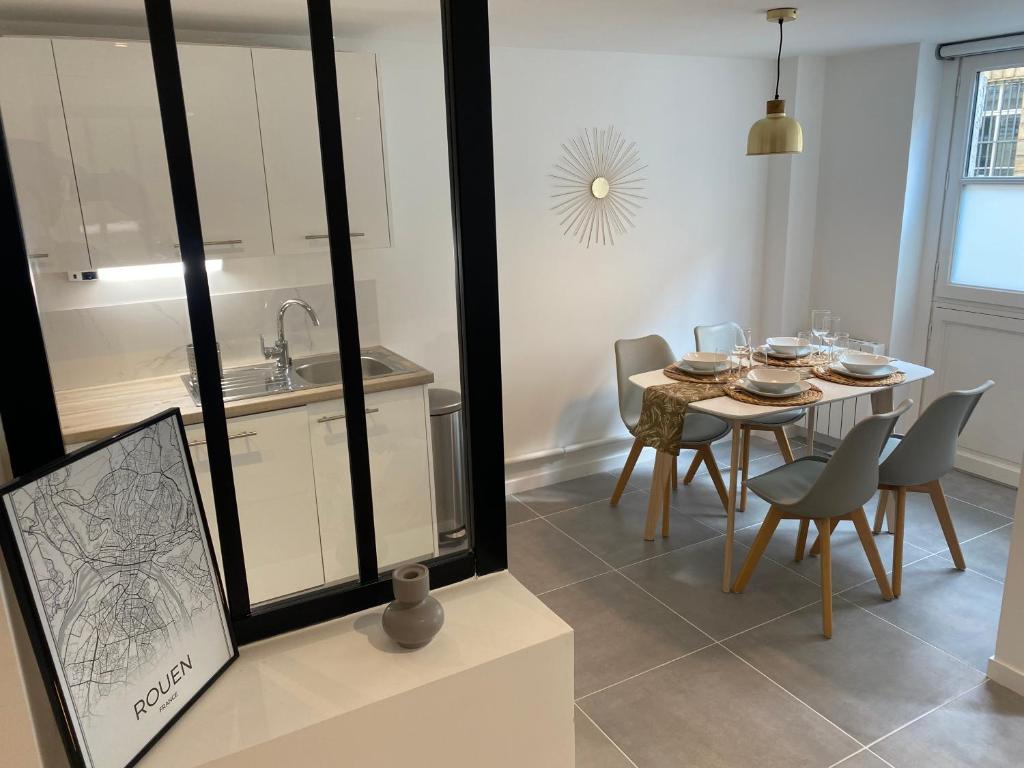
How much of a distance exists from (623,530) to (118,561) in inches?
109

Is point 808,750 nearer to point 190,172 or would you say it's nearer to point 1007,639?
point 1007,639

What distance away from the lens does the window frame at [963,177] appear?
3814 millimetres

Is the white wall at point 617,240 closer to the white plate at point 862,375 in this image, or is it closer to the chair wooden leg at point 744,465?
the chair wooden leg at point 744,465

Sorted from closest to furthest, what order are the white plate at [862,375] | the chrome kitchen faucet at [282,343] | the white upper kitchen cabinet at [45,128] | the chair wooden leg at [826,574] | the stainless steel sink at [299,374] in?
the stainless steel sink at [299,374] < the chrome kitchen faucet at [282,343] < the white upper kitchen cabinet at [45,128] < the chair wooden leg at [826,574] < the white plate at [862,375]

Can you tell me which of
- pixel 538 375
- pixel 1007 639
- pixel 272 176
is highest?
pixel 272 176

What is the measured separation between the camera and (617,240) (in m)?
4.13

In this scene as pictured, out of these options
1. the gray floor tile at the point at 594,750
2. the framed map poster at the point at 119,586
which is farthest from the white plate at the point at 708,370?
the framed map poster at the point at 119,586

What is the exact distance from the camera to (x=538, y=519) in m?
3.81

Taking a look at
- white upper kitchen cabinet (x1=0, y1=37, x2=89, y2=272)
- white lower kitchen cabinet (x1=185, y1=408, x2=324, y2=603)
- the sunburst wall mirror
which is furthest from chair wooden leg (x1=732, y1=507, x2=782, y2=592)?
white upper kitchen cabinet (x1=0, y1=37, x2=89, y2=272)

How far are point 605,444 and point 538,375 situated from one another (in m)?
0.63

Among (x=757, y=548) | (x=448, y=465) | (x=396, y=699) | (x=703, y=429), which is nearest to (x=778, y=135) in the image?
(x=703, y=429)

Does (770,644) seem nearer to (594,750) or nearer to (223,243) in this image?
(594,750)

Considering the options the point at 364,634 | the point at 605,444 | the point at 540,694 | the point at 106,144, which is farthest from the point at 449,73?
the point at 605,444

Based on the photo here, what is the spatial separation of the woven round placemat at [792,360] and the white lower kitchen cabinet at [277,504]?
8.54 feet
